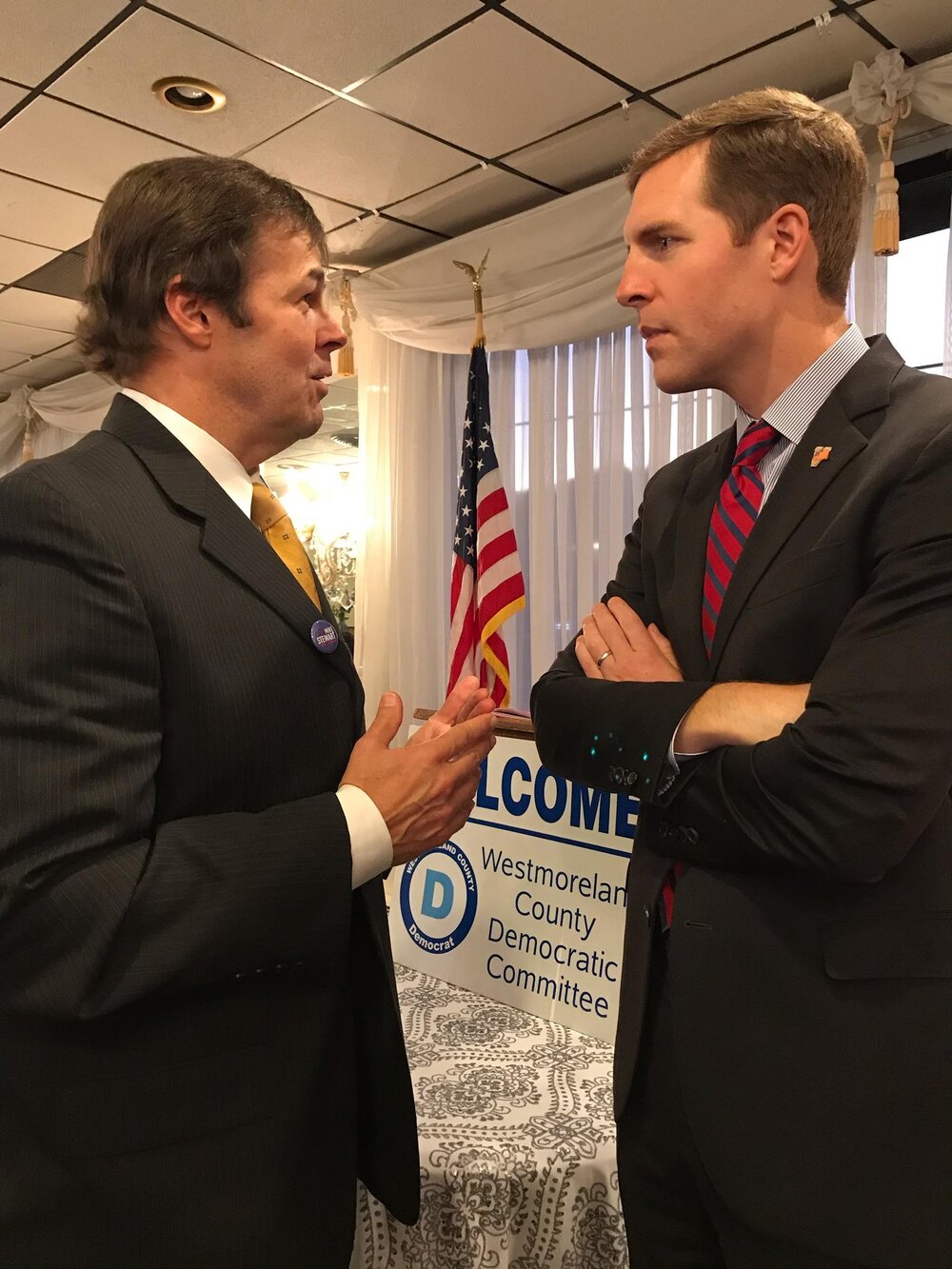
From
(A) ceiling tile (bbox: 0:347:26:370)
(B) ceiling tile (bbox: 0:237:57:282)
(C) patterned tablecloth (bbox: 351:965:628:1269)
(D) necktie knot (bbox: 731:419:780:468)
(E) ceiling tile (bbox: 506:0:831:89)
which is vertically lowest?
(C) patterned tablecloth (bbox: 351:965:628:1269)

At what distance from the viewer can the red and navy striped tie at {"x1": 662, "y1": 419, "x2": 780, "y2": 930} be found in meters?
1.28

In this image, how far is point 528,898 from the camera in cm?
203

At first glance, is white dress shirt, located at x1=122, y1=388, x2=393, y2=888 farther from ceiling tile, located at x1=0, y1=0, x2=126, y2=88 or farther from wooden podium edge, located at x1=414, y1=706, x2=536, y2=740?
ceiling tile, located at x1=0, y1=0, x2=126, y2=88

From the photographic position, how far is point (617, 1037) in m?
1.28

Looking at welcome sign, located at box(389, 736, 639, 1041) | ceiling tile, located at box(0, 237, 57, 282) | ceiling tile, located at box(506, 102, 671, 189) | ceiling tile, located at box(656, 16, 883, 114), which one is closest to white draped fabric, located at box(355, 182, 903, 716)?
ceiling tile, located at box(506, 102, 671, 189)

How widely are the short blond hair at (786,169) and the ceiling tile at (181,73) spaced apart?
2222 mm

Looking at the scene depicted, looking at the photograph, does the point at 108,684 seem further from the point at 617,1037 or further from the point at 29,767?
the point at 617,1037

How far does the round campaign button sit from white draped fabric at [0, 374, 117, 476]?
5.57 meters

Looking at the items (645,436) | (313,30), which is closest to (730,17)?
(313,30)

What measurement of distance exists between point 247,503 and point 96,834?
483mm

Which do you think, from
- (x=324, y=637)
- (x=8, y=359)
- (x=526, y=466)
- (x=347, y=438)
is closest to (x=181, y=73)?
(x=526, y=466)

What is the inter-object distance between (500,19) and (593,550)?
6.48 ft

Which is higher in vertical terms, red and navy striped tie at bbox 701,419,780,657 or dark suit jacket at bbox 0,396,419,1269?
red and navy striped tie at bbox 701,419,780,657

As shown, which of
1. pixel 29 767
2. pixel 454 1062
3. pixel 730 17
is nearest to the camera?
pixel 29 767
